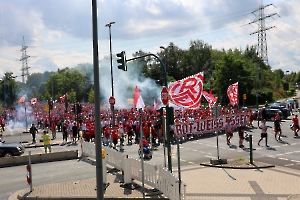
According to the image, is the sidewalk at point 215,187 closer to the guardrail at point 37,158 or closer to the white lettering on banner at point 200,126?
the guardrail at point 37,158

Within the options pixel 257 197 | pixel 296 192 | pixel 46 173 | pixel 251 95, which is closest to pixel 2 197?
pixel 46 173

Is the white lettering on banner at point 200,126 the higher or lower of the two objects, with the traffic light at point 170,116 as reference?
lower

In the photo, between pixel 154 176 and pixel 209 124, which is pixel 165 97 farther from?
pixel 209 124

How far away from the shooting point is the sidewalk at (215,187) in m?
11.9

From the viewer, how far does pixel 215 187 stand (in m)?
12.8

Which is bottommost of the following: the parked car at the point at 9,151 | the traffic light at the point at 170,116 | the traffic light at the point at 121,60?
the parked car at the point at 9,151

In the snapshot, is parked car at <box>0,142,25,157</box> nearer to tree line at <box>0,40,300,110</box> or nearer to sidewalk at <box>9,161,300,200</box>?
sidewalk at <box>9,161,300,200</box>

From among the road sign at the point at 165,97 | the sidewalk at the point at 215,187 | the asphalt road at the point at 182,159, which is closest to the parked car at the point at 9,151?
the asphalt road at the point at 182,159

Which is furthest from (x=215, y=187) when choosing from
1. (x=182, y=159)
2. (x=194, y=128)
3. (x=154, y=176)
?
(x=194, y=128)

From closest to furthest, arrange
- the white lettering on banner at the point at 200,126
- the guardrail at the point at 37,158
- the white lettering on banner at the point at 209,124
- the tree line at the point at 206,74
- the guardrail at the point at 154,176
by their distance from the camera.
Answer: the guardrail at the point at 154,176 → the guardrail at the point at 37,158 → the white lettering on banner at the point at 200,126 → the white lettering on banner at the point at 209,124 → the tree line at the point at 206,74

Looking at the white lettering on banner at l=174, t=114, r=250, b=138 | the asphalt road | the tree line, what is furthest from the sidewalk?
the tree line

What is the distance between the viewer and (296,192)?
12.1m

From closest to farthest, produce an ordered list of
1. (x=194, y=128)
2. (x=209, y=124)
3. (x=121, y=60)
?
(x=121, y=60) → (x=194, y=128) → (x=209, y=124)

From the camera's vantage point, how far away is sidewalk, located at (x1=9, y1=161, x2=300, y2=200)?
1186 cm
